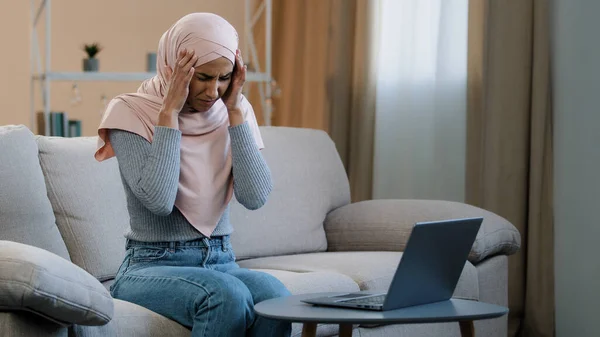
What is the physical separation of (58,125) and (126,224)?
1.53 meters

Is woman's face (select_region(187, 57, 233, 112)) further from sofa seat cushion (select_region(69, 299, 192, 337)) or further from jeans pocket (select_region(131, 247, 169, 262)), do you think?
sofa seat cushion (select_region(69, 299, 192, 337))

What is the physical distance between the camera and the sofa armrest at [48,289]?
1.57 metres

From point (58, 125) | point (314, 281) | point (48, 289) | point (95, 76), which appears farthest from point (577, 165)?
point (48, 289)

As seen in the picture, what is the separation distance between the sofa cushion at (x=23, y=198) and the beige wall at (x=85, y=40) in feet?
6.66

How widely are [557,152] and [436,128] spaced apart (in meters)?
0.53

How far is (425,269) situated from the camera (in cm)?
171

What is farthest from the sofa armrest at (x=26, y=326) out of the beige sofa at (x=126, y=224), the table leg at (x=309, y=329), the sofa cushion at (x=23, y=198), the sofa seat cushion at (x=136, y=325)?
the sofa cushion at (x=23, y=198)

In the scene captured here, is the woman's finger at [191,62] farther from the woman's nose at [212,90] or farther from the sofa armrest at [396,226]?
the sofa armrest at [396,226]

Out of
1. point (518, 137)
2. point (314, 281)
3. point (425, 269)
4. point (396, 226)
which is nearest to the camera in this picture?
point (425, 269)

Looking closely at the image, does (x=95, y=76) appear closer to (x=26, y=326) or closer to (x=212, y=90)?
(x=212, y=90)

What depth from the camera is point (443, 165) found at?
380 centimetres

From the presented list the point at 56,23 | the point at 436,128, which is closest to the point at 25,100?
the point at 56,23

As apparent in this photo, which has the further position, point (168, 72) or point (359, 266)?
point (359, 266)

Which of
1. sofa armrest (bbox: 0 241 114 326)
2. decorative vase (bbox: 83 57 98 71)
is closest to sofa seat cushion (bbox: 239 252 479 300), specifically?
sofa armrest (bbox: 0 241 114 326)
